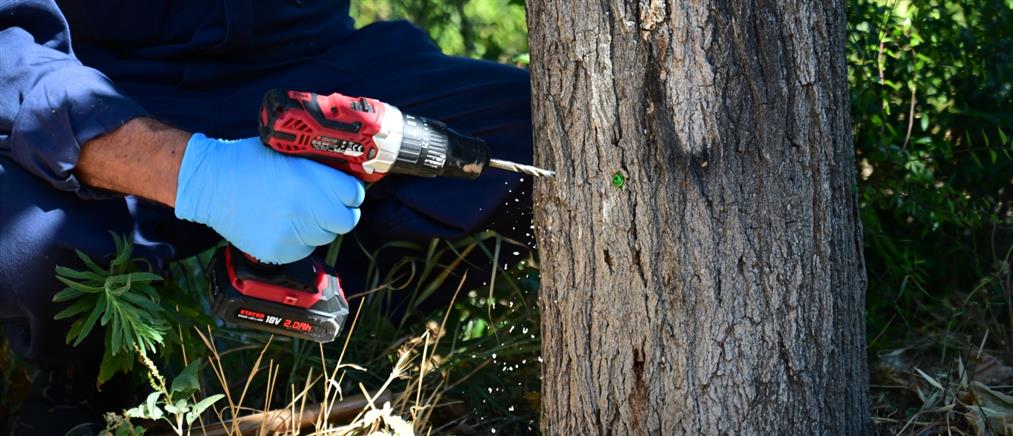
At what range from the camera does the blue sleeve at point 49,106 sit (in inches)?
75.7

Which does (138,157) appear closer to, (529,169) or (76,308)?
(76,308)

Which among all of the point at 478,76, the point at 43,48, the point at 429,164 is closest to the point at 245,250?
the point at 429,164

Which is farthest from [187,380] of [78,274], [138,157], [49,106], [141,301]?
[49,106]

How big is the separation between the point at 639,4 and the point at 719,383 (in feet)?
2.08

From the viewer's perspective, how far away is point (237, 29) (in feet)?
7.63

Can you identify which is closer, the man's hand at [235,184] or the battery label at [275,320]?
the man's hand at [235,184]

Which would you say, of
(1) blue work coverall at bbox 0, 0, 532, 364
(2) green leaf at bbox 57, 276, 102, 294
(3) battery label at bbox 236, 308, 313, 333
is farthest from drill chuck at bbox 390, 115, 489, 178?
(2) green leaf at bbox 57, 276, 102, 294

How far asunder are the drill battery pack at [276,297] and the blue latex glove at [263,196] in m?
0.10

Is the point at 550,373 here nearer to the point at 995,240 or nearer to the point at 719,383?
the point at 719,383

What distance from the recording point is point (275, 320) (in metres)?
2.07

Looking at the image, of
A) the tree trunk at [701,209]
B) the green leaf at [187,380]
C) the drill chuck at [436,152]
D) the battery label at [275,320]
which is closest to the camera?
the tree trunk at [701,209]

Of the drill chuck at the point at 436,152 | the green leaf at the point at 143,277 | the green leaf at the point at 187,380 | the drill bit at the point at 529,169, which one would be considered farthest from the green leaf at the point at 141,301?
the drill bit at the point at 529,169

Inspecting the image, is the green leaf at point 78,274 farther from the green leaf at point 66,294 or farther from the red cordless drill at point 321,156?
the red cordless drill at point 321,156

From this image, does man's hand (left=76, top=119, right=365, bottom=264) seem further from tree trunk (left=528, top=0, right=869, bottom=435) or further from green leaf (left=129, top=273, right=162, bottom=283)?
tree trunk (left=528, top=0, right=869, bottom=435)
